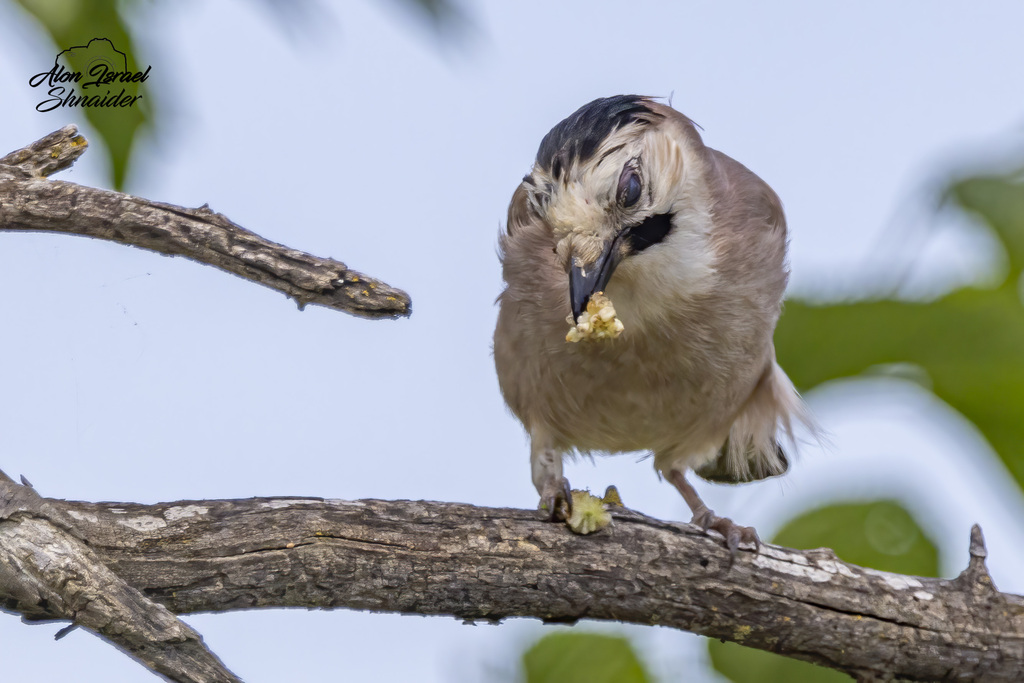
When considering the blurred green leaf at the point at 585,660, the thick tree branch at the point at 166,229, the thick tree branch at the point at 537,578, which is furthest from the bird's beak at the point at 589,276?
the blurred green leaf at the point at 585,660

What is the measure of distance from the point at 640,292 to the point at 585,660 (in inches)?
51.5

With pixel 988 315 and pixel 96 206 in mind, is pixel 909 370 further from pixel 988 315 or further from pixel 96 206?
pixel 96 206

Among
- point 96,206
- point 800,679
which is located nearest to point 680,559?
point 800,679

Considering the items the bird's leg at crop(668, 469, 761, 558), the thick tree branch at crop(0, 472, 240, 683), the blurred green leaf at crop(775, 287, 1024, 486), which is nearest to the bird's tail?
the blurred green leaf at crop(775, 287, 1024, 486)

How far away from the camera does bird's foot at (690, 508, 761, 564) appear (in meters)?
2.94

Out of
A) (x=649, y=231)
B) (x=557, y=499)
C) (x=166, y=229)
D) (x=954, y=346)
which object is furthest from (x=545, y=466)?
(x=166, y=229)

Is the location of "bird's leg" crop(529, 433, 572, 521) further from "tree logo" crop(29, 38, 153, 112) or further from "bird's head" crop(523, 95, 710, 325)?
"tree logo" crop(29, 38, 153, 112)

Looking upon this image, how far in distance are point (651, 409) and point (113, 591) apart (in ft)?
5.72

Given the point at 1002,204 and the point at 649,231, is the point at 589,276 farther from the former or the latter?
the point at 1002,204

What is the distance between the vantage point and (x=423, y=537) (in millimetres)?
2668

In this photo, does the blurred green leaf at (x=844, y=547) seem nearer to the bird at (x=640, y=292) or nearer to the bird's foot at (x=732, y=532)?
the bird at (x=640, y=292)

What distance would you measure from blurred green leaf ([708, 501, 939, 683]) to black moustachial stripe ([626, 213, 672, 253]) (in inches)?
50.2

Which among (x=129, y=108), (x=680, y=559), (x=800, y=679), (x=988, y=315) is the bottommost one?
(x=800, y=679)

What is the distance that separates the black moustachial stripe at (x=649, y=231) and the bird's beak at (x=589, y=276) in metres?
0.09
